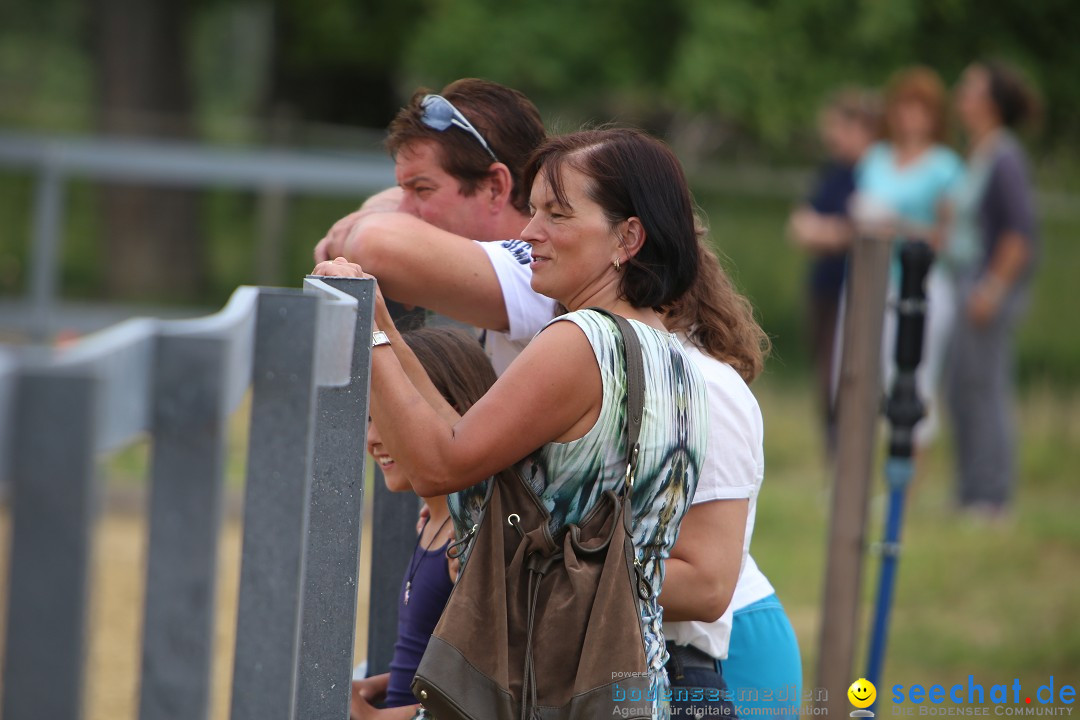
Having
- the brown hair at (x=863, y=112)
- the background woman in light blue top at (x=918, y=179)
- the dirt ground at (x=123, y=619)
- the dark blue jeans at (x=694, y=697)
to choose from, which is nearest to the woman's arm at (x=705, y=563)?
the dark blue jeans at (x=694, y=697)

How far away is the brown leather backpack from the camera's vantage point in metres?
1.84

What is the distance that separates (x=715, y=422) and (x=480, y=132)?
70 cm

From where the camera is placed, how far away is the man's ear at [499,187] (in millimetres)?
2506

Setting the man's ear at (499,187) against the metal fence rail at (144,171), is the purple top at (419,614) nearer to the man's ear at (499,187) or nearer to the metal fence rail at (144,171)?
the man's ear at (499,187)

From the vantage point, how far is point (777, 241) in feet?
41.9

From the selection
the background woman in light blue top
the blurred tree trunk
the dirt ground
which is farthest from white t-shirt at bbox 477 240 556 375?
the blurred tree trunk

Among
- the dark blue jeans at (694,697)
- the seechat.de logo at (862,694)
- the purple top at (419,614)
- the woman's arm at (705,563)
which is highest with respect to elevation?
the woman's arm at (705,563)

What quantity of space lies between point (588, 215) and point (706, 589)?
605mm

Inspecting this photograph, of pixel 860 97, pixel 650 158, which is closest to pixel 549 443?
pixel 650 158

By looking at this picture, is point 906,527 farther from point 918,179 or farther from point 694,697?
point 694,697

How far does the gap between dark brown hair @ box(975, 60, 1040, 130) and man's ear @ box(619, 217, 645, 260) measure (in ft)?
19.1

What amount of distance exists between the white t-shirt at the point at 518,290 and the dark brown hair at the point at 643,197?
0.22m

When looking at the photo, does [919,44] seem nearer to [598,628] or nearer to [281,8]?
[281,8]

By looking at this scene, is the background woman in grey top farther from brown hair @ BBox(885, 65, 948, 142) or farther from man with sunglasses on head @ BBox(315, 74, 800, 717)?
man with sunglasses on head @ BBox(315, 74, 800, 717)
